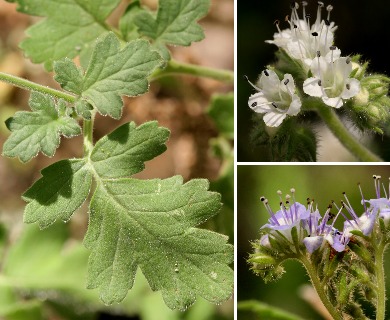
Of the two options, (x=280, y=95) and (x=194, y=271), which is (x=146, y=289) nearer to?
(x=194, y=271)

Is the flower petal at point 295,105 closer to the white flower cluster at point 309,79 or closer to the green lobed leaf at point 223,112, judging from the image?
the white flower cluster at point 309,79

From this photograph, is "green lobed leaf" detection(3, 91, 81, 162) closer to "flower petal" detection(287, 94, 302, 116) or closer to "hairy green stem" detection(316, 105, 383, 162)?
"flower petal" detection(287, 94, 302, 116)

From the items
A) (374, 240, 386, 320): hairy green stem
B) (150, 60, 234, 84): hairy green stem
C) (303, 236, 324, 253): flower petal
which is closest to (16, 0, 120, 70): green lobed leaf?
(150, 60, 234, 84): hairy green stem

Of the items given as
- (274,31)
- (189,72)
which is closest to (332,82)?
(274,31)

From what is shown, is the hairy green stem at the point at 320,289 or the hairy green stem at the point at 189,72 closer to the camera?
the hairy green stem at the point at 320,289

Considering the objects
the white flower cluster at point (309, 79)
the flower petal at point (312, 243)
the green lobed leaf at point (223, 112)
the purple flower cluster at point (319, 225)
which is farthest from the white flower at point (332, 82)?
the green lobed leaf at point (223, 112)

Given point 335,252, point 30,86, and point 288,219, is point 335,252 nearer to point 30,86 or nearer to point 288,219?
point 288,219

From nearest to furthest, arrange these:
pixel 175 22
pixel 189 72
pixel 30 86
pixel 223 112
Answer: pixel 30 86, pixel 175 22, pixel 189 72, pixel 223 112
